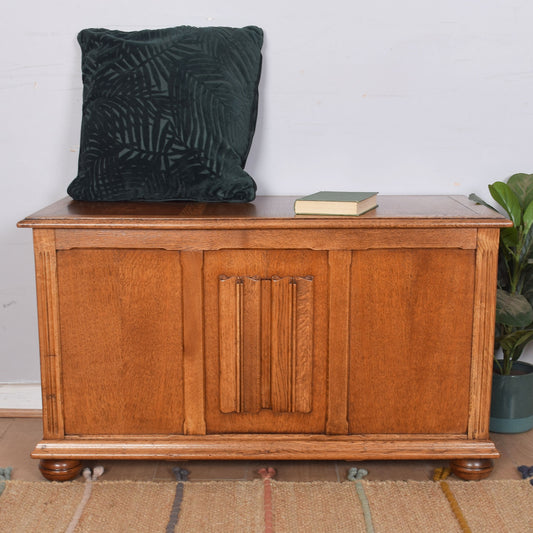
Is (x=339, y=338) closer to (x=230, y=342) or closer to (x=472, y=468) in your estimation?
(x=230, y=342)

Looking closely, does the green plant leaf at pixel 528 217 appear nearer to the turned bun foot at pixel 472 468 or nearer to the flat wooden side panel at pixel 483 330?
the flat wooden side panel at pixel 483 330

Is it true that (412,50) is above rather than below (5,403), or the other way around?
above

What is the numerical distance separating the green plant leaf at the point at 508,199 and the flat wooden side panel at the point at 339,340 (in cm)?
59

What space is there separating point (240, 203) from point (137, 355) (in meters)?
0.50

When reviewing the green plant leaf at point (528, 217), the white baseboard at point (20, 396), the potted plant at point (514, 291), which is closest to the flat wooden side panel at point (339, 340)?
the potted plant at point (514, 291)

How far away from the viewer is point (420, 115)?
2189 mm

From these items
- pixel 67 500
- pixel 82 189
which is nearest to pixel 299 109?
pixel 82 189

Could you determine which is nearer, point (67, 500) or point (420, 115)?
point (67, 500)

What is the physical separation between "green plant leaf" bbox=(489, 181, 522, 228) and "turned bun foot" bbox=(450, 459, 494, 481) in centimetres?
68

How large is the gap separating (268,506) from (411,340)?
0.54m

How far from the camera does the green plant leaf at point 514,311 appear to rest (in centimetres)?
191

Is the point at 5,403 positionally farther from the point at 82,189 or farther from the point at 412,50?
the point at 412,50

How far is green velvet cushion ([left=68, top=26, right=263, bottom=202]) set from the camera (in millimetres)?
1965

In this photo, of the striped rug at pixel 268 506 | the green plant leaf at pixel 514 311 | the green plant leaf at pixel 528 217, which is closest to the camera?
the striped rug at pixel 268 506
